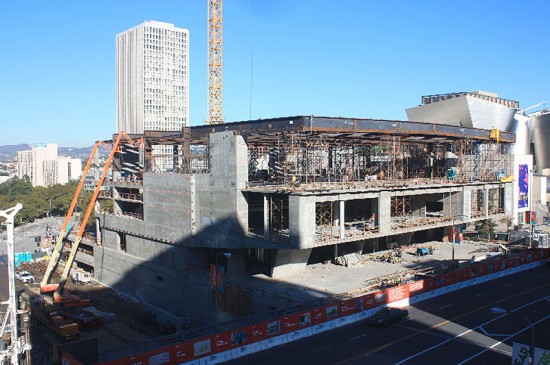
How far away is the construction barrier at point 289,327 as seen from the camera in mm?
25297

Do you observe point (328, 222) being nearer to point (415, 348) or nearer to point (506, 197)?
point (415, 348)

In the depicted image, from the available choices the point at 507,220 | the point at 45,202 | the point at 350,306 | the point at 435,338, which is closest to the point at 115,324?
the point at 350,306

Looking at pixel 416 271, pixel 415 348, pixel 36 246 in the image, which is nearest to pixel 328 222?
pixel 416 271

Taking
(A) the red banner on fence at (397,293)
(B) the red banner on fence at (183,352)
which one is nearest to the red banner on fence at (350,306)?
(A) the red banner on fence at (397,293)

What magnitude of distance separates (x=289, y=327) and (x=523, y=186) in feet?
212

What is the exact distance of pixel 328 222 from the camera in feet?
173

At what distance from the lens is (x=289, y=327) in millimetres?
29766

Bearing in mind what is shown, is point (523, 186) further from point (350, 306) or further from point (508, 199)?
point (350, 306)

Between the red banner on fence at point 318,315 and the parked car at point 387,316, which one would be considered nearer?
the red banner on fence at point 318,315

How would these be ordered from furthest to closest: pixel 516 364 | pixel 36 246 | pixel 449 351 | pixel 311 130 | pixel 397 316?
pixel 36 246, pixel 311 130, pixel 397 316, pixel 449 351, pixel 516 364

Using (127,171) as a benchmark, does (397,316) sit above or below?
below

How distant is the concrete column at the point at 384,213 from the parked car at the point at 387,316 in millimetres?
16927

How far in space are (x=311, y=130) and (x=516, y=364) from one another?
83.0 ft

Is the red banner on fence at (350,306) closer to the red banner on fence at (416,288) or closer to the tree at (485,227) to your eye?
the red banner on fence at (416,288)
